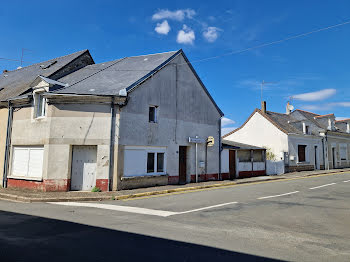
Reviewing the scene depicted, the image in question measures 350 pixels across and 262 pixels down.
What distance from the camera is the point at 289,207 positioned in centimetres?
862

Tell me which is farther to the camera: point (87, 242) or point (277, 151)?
point (277, 151)

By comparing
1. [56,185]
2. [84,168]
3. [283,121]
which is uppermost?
[283,121]

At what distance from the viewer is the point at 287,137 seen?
2444cm

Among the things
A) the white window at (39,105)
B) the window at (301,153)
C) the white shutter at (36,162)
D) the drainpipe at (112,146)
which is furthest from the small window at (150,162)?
the window at (301,153)

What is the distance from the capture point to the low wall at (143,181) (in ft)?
41.3

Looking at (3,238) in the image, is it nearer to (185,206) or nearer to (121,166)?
(185,206)

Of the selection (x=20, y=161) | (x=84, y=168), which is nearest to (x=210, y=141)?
(x=84, y=168)

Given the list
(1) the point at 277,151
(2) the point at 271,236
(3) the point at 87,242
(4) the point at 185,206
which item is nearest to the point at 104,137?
(4) the point at 185,206

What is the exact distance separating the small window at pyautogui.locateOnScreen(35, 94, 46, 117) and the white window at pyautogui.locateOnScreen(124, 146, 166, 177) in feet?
16.7

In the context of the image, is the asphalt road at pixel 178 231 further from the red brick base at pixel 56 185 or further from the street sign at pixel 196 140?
the street sign at pixel 196 140

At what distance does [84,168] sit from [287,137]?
19.4 m

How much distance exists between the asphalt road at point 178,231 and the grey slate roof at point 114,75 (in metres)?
6.17

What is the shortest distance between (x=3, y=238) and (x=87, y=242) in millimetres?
1866

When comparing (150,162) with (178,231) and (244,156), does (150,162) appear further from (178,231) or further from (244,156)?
(244,156)
